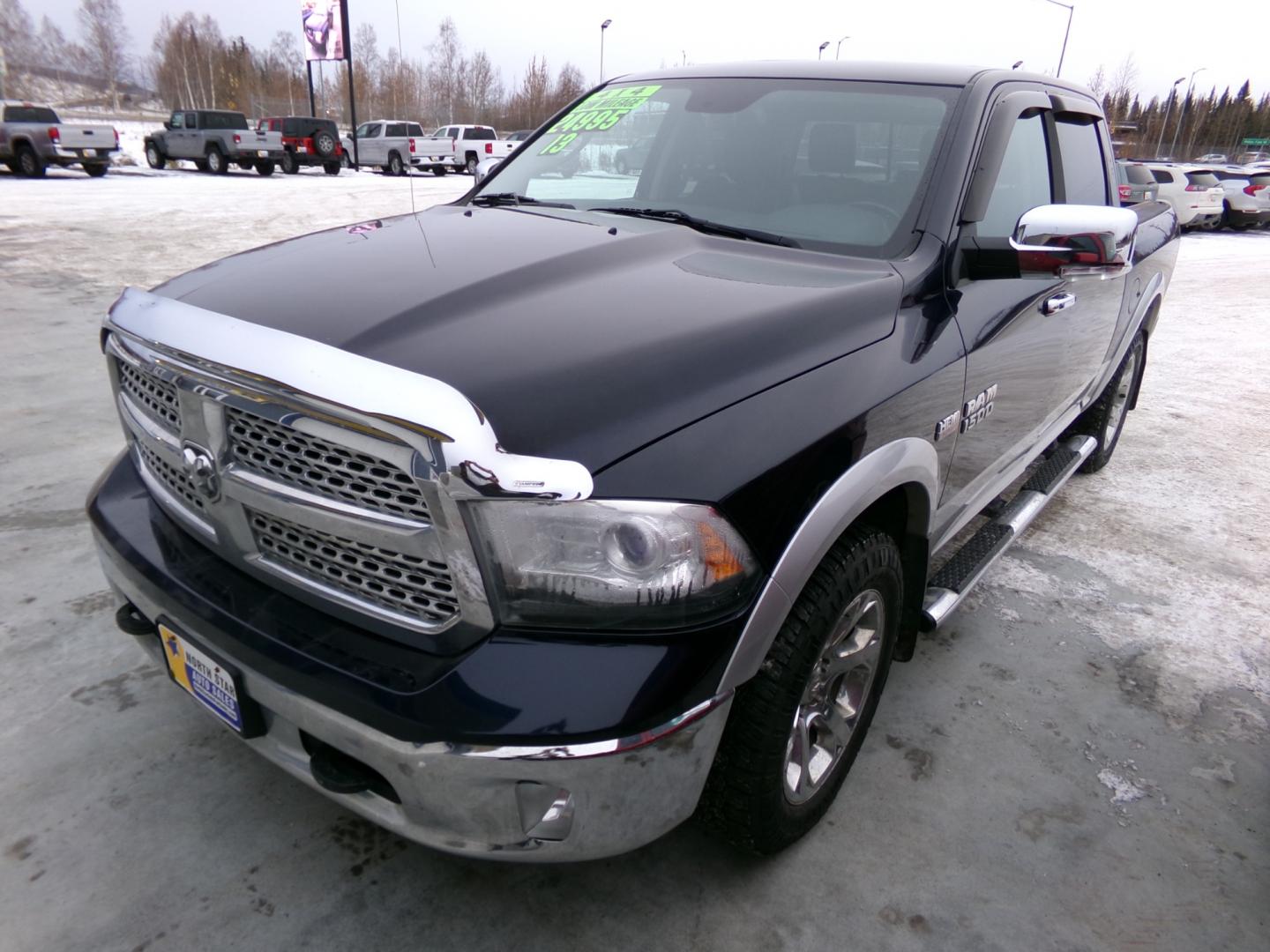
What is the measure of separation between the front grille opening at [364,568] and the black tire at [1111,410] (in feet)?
12.1

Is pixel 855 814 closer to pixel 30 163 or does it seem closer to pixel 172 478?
pixel 172 478

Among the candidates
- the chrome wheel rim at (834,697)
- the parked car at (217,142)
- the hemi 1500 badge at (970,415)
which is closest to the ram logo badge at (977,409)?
the hemi 1500 badge at (970,415)

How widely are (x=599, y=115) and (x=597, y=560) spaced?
2306 millimetres

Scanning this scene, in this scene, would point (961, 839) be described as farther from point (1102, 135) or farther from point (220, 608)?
point (1102, 135)

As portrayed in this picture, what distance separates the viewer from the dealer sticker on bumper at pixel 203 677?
1688mm

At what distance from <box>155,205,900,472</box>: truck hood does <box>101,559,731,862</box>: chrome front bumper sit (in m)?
0.48

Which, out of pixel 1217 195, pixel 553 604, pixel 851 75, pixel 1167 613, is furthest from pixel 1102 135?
pixel 1217 195

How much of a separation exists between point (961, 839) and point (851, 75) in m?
2.24

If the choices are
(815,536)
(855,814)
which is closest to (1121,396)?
(855,814)

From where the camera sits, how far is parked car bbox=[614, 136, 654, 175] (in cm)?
290

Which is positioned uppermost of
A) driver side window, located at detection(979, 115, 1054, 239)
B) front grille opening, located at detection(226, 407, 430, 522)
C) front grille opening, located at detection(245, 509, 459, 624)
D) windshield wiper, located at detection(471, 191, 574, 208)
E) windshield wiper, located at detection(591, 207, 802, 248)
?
driver side window, located at detection(979, 115, 1054, 239)

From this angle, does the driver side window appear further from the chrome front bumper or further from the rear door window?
the chrome front bumper

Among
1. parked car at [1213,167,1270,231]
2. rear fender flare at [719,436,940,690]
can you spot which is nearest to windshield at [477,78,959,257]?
rear fender flare at [719,436,940,690]

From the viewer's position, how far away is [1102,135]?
3.85m
